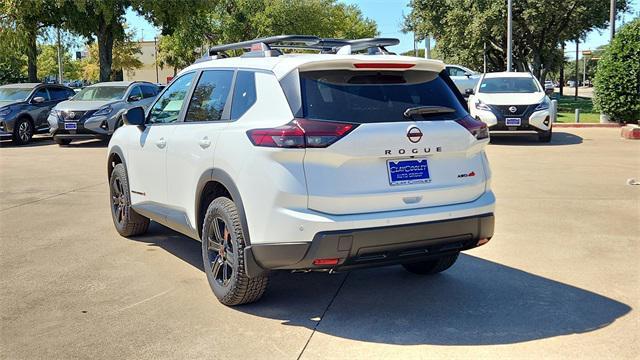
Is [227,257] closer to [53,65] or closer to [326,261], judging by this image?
[326,261]

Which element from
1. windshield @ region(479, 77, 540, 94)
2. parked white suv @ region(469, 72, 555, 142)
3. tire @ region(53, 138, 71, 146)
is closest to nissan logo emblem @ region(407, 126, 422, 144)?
parked white suv @ region(469, 72, 555, 142)

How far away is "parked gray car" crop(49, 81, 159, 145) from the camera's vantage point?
16516 mm

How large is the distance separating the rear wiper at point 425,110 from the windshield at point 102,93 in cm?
1420

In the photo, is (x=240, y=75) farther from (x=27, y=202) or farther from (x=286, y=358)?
(x=27, y=202)

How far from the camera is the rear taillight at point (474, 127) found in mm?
4527

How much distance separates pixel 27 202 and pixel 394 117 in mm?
6708

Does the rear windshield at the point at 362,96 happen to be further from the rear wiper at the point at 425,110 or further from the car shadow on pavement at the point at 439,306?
the car shadow on pavement at the point at 439,306

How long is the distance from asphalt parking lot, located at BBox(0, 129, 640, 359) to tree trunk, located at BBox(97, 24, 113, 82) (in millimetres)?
18843

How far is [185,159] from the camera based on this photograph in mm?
5152

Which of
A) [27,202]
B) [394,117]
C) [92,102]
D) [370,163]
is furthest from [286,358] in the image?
[92,102]

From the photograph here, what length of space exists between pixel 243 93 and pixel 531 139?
13289 mm

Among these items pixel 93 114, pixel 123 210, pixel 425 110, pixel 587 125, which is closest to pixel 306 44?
pixel 425 110

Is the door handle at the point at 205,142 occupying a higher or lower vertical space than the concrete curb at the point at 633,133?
higher


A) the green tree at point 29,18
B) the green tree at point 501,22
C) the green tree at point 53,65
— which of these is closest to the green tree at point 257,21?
the green tree at point 501,22
